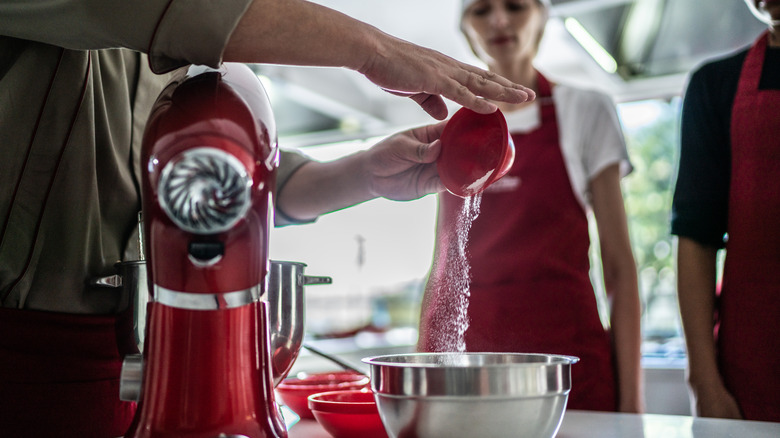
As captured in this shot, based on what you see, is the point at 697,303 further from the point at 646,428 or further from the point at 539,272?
the point at 646,428

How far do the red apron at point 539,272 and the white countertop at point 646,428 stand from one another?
504 millimetres

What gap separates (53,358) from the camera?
63 cm

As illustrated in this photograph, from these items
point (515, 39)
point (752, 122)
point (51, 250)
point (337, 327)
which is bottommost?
point (337, 327)

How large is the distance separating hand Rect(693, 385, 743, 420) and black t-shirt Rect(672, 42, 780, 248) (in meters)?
0.29

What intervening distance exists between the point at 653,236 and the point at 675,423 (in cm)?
283

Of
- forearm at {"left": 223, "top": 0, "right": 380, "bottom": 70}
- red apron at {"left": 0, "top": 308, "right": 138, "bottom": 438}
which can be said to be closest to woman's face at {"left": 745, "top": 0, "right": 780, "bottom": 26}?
forearm at {"left": 223, "top": 0, "right": 380, "bottom": 70}

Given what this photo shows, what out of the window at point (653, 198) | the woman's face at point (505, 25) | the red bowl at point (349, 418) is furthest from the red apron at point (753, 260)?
the window at point (653, 198)

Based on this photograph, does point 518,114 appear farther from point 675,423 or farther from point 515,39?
point 675,423

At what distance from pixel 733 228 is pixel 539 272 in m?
0.39

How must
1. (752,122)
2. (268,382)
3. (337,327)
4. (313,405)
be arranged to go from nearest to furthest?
(268,382)
(313,405)
(752,122)
(337,327)

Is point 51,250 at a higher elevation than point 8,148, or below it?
below

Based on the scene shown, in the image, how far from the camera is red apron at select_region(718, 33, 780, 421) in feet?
3.74

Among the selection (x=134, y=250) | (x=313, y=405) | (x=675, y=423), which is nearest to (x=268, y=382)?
(x=313, y=405)

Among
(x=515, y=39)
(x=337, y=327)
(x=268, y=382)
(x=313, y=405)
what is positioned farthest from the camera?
(x=337, y=327)
